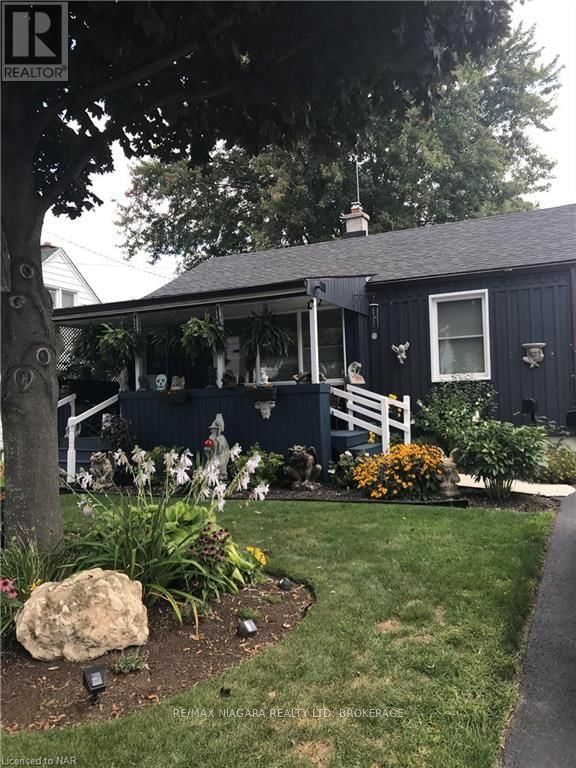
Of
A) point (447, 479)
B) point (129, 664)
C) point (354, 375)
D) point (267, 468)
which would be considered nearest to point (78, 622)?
point (129, 664)

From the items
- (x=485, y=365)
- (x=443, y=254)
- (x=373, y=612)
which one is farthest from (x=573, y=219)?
(x=373, y=612)

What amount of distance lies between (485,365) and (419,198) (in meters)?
14.0

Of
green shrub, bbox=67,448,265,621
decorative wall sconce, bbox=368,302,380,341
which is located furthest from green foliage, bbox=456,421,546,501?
decorative wall sconce, bbox=368,302,380,341

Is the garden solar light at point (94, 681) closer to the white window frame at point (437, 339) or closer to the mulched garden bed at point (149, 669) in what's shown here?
the mulched garden bed at point (149, 669)

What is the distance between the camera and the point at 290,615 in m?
3.35

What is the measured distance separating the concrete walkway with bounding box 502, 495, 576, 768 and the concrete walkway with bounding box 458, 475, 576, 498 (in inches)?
101

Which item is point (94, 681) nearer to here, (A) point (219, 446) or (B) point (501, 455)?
(B) point (501, 455)

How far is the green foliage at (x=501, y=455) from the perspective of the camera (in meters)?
5.97

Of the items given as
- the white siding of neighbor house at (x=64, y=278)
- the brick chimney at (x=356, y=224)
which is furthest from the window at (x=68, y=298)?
the brick chimney at (x=356, y=224)

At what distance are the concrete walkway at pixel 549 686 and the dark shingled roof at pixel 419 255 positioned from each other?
6.19 m

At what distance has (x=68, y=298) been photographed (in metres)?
18.9

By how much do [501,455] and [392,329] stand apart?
15.7 feet

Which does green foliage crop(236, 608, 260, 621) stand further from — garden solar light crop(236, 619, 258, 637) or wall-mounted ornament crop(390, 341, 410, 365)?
wall-mounted ornament crop(390, 341, 410, 365)

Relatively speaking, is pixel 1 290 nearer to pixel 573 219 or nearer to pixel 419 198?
pixel 573 219
